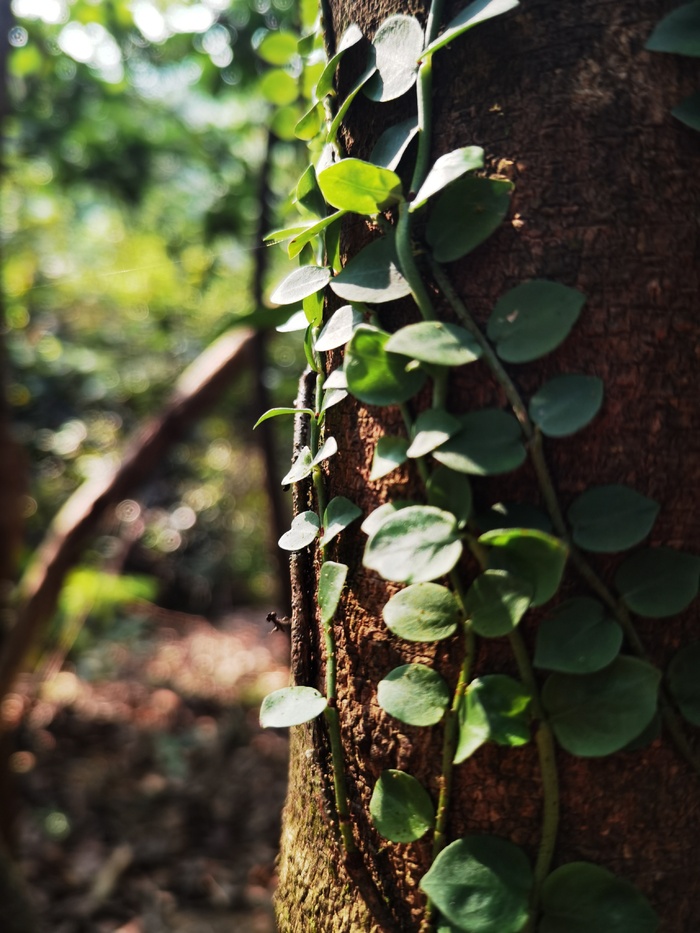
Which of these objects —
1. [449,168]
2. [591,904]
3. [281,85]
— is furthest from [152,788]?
[449,168]

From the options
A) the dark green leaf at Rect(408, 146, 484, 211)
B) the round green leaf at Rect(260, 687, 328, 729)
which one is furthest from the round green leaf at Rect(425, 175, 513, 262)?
the round green leaf at Rect(260, 687, 328, 729)

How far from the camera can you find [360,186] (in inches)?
14.0

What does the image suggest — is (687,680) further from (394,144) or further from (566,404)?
(394,144)

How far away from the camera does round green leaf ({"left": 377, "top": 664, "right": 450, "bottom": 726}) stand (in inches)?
13.6

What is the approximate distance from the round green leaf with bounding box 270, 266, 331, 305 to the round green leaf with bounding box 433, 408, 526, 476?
114 mm


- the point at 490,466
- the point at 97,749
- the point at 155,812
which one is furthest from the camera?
the point at 97,749

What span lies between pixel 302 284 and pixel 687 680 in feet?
0.85

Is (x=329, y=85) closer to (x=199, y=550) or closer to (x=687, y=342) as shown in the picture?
(x=687, y=342)

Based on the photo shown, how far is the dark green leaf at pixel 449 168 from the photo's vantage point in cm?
33

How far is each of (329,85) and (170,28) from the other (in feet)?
6.12

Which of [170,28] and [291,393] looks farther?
[291,393]

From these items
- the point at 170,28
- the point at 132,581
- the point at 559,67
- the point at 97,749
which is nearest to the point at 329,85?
the point at 559,67

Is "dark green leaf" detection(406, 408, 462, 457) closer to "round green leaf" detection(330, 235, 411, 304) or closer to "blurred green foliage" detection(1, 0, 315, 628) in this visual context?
"round green leaf" detection(330, 235, 411, 304)

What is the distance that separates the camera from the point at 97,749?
8.39 ft
